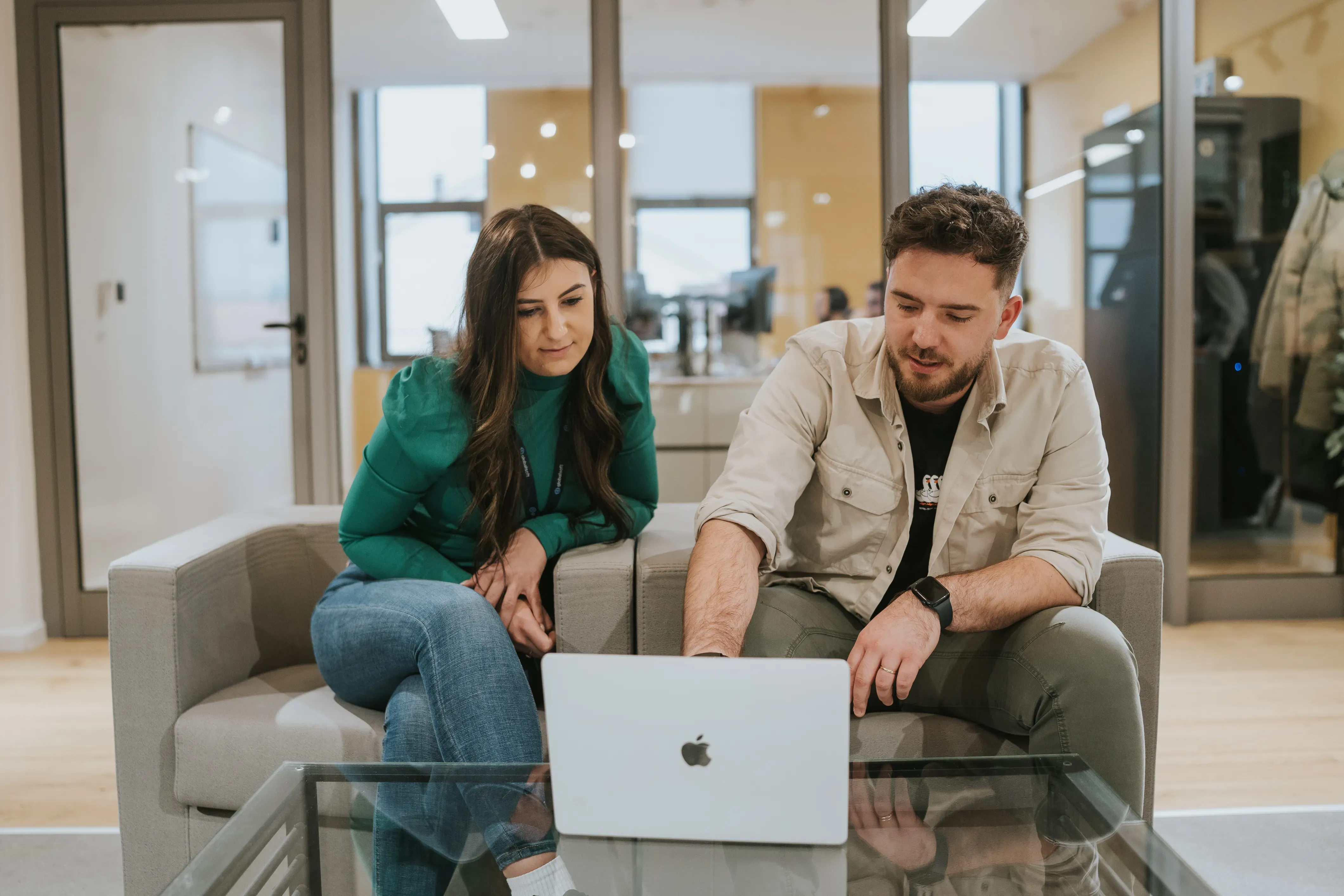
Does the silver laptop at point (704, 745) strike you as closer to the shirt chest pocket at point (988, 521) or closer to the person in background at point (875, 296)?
the shirt chest pocket at point (988, 521)

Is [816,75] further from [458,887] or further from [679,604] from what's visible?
[458,887]

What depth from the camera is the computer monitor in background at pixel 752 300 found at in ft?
11.8

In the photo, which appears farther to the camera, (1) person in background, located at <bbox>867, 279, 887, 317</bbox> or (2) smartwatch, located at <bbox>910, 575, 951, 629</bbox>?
(1) person in background, located at <bbox>867, 279, 887, 317</bbox>

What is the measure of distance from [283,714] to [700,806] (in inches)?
33.6

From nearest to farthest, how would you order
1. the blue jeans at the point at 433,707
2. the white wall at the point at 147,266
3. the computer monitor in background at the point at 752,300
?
the blue jeans at the point at 433,707 → the white wall at the point at 147,266 → the computer monitor in background at the point at 752,300

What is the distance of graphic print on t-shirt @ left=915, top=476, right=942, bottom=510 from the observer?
64.9 inches

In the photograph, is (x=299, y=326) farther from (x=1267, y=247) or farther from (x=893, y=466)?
(x=1267, y=247)

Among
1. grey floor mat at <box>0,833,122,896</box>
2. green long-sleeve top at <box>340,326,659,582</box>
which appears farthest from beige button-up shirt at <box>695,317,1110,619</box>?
grey floor mat at <box>0,833,122,896</box>

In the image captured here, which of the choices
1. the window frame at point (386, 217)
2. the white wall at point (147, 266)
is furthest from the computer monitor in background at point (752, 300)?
the white wall at point (147, 266)

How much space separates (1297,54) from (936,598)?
311cm

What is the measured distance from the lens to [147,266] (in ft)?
11.3

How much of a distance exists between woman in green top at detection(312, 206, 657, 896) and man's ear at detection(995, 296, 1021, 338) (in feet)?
1.98

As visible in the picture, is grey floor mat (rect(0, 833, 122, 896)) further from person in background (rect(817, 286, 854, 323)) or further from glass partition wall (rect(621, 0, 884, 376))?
person in background (rect(817, 286, 854, 323))

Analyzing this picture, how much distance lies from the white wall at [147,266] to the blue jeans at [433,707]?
2128 mm
